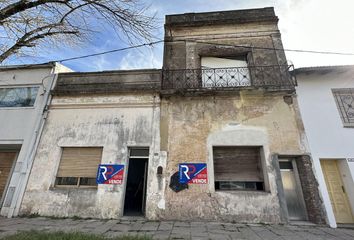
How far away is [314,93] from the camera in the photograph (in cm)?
667

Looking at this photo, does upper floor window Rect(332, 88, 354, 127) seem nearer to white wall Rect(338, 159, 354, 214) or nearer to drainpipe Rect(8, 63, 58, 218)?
white wall Rect(338, 159, 354, 214)

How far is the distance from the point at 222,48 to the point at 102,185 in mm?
7447

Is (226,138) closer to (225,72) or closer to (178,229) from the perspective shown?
(225,72)


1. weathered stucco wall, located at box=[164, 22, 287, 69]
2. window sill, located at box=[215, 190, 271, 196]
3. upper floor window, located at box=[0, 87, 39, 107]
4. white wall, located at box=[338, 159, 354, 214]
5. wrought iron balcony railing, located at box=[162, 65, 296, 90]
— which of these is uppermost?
weathered stucco wall, located at box=[164, 22, 287, 69]

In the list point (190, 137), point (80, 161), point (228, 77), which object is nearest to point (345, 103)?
point (228, 77)

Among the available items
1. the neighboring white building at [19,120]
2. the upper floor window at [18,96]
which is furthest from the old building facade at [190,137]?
the upper floor window at [18,96]

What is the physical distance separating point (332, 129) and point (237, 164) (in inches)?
141

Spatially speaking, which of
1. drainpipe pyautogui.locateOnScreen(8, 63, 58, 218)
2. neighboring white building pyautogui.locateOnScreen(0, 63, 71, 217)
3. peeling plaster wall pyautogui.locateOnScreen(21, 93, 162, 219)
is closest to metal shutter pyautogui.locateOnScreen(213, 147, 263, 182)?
peeling plaster wall pyautogui.locateOnScreen(21, 93, 162, 219)

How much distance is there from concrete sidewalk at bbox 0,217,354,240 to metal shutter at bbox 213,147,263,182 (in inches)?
57.6

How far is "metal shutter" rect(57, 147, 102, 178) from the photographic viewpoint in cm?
644

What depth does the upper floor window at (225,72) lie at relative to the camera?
24.3 ft

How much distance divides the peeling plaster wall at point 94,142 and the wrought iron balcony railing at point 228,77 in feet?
4.00

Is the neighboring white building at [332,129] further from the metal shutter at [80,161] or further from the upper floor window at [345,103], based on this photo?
the metal shutter at [80,161]

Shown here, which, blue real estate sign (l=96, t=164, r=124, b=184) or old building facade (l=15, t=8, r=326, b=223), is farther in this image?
blue real estate sign (l=96, t=164, r=124, b=184)
